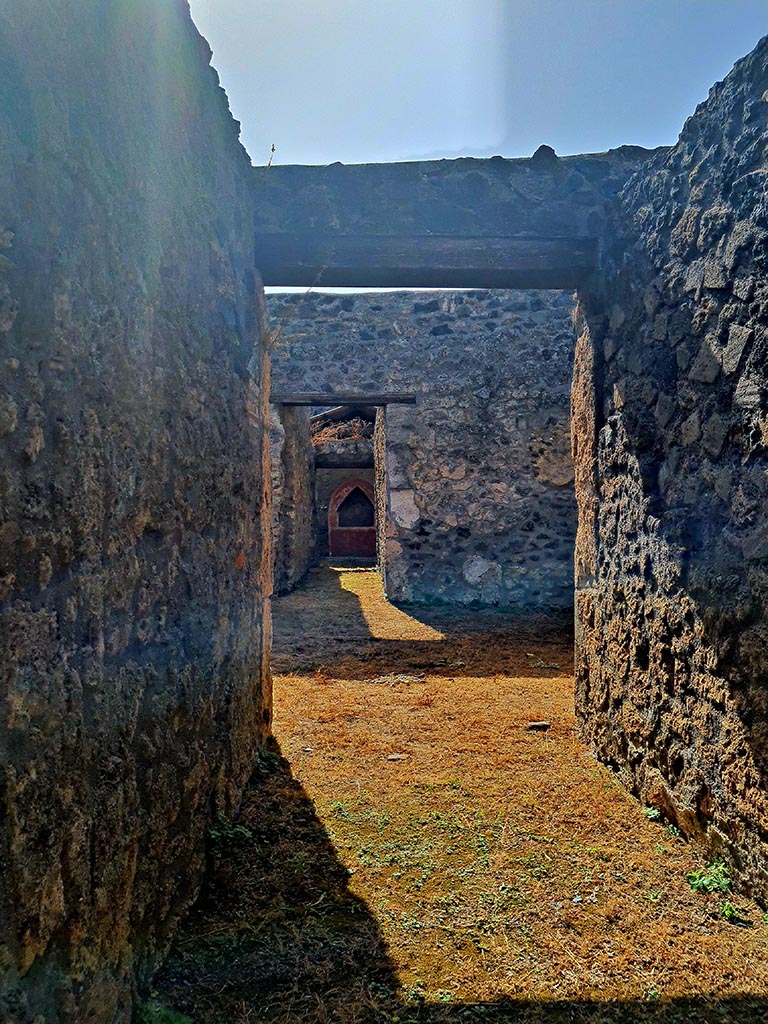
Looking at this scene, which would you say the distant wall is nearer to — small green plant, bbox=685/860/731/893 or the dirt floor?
the dirt floor

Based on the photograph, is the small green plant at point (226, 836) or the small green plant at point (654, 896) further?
the small green plant at point (226, 836)

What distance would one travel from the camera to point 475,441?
8203mm

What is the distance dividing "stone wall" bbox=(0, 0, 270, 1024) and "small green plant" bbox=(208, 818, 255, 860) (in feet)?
0.20

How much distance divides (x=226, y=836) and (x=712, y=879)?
1755mm

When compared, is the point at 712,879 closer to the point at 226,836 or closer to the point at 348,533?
the point at 226,836

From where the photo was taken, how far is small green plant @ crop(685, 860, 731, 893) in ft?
7.39

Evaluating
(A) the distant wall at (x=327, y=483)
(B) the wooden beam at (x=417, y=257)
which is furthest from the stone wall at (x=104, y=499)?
(A) the distant wall at (x=327, y=483)

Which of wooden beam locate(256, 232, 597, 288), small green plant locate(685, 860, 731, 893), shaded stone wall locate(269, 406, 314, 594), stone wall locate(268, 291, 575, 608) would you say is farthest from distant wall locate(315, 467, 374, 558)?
small green plant locate(685, 860, 731, 893)

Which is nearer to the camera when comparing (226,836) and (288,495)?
(226,836)

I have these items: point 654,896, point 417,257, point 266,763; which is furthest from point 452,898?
point 417,257

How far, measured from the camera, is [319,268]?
3.47 meters

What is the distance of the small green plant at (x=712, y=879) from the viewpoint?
225 centimetres

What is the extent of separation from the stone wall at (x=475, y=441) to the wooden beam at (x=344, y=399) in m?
0.08

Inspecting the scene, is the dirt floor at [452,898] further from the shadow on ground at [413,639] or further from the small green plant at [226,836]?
the shadow on ground at [413,639]
